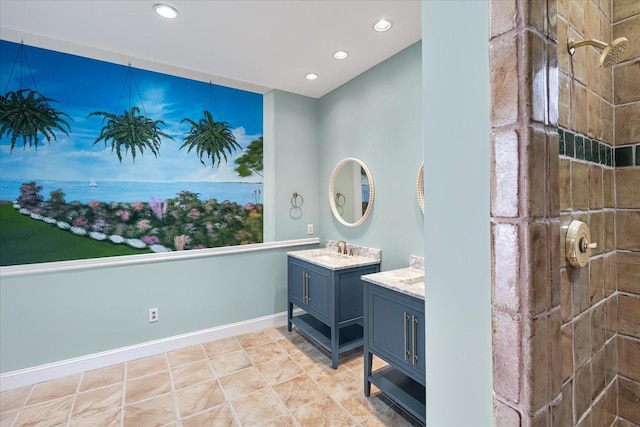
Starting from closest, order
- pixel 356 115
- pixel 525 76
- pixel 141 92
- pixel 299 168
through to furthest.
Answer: pixel 525 76 < pixel 141 92 < pixel 356 115 < pixel 299 168

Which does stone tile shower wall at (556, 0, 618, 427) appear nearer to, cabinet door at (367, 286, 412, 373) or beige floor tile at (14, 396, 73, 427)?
cabinet door at (367, 286, 412, 373)

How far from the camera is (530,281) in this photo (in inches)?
20.5

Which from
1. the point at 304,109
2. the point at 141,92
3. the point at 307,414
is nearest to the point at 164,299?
the point at 307,414

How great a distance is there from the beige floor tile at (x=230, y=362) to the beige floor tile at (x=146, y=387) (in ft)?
1.19

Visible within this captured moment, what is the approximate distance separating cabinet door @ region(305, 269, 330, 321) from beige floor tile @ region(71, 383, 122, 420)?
1.55 meters

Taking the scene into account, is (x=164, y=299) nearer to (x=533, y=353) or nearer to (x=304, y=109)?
(x=304, y=109)

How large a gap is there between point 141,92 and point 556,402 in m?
3.28

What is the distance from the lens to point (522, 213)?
526 mm

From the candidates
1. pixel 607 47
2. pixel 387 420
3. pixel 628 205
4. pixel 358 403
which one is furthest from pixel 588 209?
pixel 358 403

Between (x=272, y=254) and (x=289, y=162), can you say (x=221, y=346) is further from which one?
(x=289, y=162)

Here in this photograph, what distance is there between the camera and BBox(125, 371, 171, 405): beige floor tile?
2100mm

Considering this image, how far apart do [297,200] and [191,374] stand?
1.95 m

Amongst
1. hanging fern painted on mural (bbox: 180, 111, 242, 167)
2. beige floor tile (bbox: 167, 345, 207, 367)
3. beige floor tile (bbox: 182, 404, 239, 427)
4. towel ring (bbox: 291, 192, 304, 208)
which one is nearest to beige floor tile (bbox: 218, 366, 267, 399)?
beige floor tile (bbox: 182, 404, 239, 427)

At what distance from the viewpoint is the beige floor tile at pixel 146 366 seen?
2392mm
